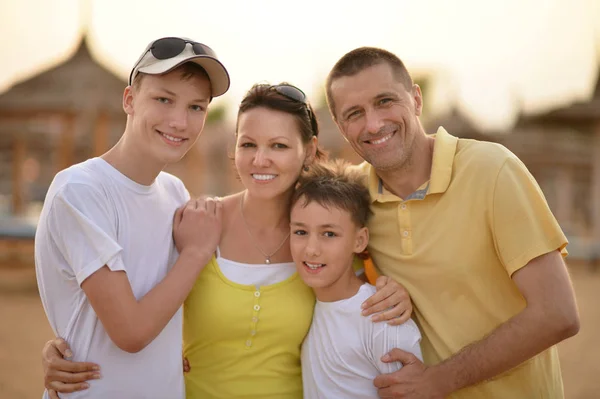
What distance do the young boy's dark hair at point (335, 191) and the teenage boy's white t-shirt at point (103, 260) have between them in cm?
83

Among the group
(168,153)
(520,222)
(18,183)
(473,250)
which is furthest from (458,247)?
(18,183)

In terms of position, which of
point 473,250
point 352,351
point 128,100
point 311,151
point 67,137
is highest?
point 67,137

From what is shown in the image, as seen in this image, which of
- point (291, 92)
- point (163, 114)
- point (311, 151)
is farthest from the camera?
point (311, 151)

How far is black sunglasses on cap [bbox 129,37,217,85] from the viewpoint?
2.90 meters

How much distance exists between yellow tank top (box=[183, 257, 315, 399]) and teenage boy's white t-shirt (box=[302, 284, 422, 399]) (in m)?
0.14

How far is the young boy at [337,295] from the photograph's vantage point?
2.96m

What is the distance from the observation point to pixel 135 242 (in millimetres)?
2895

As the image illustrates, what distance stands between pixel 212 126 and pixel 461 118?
36.4ft

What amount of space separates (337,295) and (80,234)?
4.47 ft

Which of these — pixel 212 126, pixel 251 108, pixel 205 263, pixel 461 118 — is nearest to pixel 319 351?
pixel 205 263

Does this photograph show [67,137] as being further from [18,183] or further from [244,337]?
[244,337]

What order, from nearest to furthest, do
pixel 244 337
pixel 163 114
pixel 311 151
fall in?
pixel 163 114, pixel 244 337, pixel 311 151

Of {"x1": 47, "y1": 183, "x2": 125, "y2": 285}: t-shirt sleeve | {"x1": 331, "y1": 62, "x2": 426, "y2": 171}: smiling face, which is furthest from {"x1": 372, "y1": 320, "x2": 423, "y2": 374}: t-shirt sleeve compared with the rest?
{"x1": 47, "y1": 183, "x2": 125, "y2": 285}: t-shirt sleeve

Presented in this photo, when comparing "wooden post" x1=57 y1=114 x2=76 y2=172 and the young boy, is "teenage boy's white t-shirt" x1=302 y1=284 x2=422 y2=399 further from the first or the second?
"wooden post" x1=57 y1=114 x2=76 y2=172
